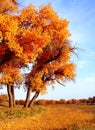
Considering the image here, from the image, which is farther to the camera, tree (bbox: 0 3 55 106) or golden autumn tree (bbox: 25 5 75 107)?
golden autumn tree (bbox: 25 5 75 107)

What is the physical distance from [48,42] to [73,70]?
14.6 feet

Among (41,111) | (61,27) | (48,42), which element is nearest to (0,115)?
(41,111)

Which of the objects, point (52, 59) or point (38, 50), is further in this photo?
point (52, 59)

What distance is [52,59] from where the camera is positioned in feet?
133

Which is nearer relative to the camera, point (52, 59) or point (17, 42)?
point (17, 42)

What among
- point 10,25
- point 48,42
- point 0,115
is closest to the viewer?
point 0,115

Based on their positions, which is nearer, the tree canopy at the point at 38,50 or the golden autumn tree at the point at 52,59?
the tree canopy at the point at 38,50

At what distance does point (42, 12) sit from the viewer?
4184 cm

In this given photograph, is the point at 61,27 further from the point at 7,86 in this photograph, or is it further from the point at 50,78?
the point at 7,86

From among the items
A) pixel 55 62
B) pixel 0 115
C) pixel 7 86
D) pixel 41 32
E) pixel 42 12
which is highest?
pixel 42 12

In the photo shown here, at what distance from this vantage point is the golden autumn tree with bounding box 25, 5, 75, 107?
4062cm

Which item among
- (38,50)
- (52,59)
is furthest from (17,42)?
(52,59)

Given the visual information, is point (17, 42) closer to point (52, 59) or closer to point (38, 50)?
point (38, 50)

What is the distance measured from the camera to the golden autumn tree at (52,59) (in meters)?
40.6
